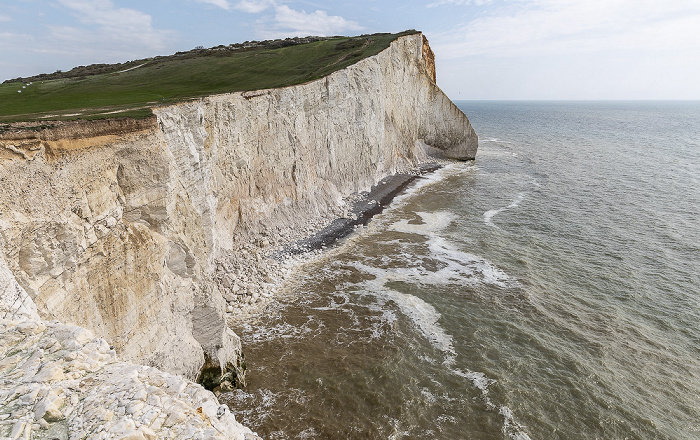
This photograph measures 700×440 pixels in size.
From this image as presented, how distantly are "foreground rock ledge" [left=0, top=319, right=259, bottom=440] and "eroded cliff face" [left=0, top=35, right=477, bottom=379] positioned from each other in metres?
2.72

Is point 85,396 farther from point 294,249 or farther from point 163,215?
point 294,249

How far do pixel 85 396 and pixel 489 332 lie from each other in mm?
16477

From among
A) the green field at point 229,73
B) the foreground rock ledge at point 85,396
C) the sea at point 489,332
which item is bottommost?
the sea at point 489,332

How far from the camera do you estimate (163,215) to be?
1298cm

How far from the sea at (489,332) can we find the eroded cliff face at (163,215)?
3.43 meters

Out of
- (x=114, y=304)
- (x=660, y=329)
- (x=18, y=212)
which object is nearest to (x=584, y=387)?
(x=660, y=329)

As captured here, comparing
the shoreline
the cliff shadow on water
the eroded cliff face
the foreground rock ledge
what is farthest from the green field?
the foreground rock ledge

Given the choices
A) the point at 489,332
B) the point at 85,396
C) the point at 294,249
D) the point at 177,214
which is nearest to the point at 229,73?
the point at 294,249

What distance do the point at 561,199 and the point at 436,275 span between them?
73.5ft

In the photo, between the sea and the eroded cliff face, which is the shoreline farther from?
the sea

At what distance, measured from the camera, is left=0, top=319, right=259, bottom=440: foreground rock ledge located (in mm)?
5133

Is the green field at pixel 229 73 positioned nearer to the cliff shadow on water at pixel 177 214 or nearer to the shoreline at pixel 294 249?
the cliff shadow on water at pixel 177 214

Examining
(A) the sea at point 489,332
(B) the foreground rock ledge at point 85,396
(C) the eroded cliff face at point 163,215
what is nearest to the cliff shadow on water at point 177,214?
(C) the eroded cliff face at point 163,215

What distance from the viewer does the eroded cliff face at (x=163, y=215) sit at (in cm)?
933
